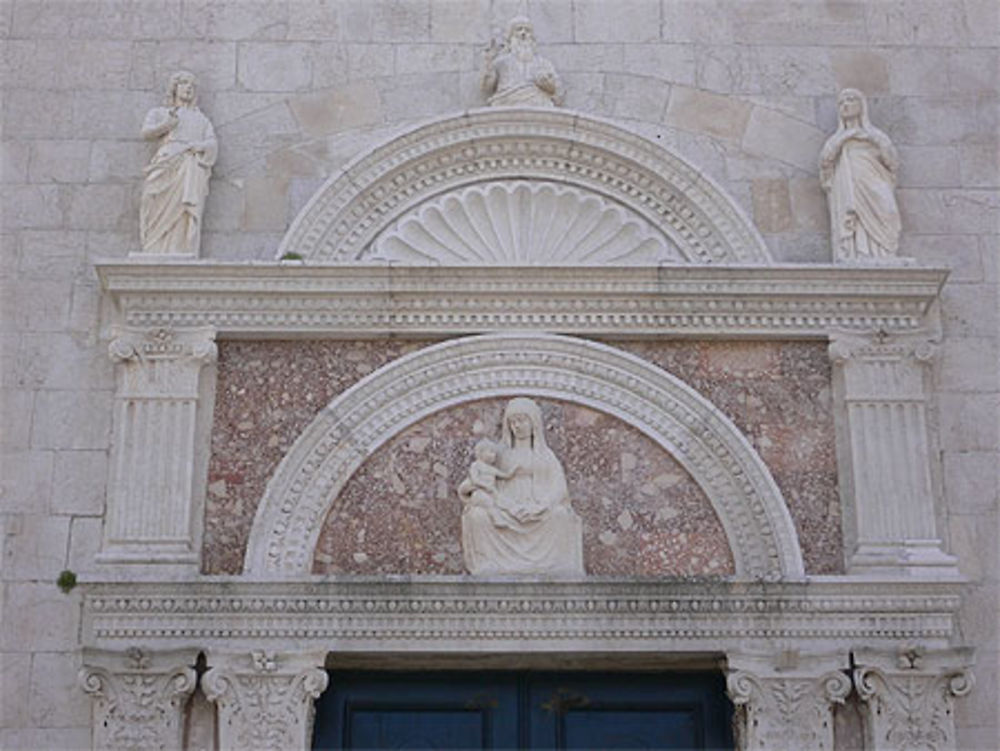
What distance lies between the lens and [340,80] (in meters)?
11.3

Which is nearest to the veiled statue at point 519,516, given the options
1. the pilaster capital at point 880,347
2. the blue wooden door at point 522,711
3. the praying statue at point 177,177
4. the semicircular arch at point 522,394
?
the semicircular arch at point 522,394

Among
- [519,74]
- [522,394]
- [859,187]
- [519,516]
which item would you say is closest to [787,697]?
[519,516]

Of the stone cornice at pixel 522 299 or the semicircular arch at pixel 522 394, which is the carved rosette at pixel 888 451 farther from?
the semicircular arch at pixel 522 394

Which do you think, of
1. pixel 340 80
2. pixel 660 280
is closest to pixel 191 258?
pixel 340 80

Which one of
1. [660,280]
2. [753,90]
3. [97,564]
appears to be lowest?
[97,564]

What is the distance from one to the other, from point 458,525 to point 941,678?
9.46ft

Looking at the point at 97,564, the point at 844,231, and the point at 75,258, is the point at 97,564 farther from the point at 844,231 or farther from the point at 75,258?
the point at 844,231

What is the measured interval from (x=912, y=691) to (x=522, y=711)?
2.21m

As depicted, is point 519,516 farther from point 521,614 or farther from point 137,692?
point 137,692

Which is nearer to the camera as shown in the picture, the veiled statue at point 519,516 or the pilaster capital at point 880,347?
the veiled statue at point 519,516

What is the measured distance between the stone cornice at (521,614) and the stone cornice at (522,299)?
5.54 ft

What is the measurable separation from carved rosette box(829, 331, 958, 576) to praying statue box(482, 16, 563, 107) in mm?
2478

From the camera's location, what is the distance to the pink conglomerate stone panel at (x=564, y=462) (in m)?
9.99

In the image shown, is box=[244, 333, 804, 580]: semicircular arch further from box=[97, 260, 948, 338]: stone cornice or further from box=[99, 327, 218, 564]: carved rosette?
box=[99, 327, 218, 564]: carved rosette
